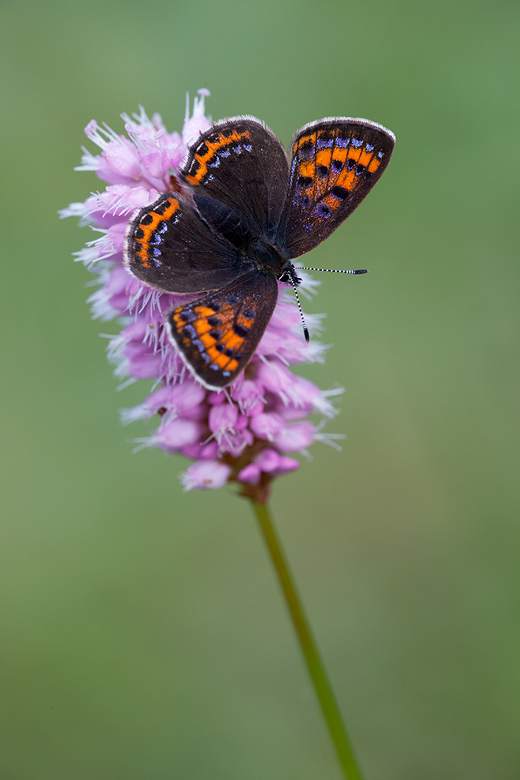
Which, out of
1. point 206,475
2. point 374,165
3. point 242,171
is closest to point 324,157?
point 374,165

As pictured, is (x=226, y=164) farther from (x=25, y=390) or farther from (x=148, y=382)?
(x=25, y=390)

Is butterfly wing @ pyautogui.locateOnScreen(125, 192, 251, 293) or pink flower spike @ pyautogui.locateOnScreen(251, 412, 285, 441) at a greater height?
butterfly wing @ pyautogui.locateOnScreen(125, 192, 251, 293)

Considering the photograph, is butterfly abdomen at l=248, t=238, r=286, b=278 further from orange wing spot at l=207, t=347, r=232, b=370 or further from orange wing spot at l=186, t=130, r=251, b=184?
orange wing spot at l=207, t=347, r=232, b=370

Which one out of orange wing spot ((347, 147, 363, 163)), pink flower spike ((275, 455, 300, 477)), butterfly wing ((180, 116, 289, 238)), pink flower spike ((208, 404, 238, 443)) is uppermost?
butterfly wing ((180, 116, 289, 238))

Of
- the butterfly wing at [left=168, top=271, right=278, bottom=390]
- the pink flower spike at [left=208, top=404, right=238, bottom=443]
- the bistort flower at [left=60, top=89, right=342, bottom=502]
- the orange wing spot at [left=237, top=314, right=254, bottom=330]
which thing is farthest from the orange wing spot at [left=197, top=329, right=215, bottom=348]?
the pink flower spike at [left=208, top=404, right=238, bottom=443]

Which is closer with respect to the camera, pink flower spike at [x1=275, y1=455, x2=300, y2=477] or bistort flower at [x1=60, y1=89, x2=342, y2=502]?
bistort flower at [x1=60, y1=89, x2=342, y2=502]

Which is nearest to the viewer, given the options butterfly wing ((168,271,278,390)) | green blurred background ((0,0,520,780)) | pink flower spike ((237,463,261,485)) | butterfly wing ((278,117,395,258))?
butterfly wing ((168,271,278,390))

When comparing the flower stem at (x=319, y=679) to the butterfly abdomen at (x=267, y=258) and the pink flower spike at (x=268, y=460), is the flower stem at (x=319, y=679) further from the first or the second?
the butterfly abdomen at (x=267, y=258)
